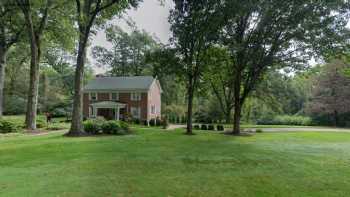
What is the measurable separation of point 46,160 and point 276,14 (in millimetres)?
16919

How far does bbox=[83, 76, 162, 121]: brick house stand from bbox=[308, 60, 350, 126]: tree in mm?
23836

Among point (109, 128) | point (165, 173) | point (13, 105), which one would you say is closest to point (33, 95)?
point (109, 128)

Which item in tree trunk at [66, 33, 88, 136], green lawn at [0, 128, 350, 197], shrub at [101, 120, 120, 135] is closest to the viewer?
green lawn at [0, 128, 350, 197]

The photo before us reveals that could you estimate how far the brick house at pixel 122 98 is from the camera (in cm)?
3653

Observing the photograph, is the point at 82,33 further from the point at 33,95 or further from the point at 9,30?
the point at 9,30

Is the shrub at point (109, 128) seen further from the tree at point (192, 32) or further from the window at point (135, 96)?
the window at point (135, 96)

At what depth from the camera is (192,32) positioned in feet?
67.1

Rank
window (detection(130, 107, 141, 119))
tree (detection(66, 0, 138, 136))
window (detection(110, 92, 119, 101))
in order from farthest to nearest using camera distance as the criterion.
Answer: window (detection(110, 92, 119, 101)) < window (detection(130, 107, 141, 119)) < tree (detection(66, 0, 138, 136))

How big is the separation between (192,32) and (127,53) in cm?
3158

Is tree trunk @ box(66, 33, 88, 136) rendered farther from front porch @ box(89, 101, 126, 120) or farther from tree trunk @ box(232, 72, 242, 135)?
front porch @ box(89, 101, 126, 120)

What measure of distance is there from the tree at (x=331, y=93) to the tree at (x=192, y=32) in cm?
2608

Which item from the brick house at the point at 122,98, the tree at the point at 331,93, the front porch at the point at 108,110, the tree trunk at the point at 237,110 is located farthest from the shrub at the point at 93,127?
the tree at the point at 331,93

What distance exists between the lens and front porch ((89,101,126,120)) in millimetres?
36406

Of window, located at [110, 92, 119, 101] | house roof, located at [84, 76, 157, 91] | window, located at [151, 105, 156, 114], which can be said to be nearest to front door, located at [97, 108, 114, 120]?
window, located at [110, 92, 119, 101]
